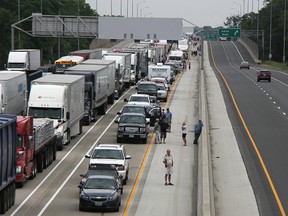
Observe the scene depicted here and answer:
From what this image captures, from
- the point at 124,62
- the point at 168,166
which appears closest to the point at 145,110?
the point at 168,166

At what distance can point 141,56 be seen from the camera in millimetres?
101375

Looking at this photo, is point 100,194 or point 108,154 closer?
point 100,194

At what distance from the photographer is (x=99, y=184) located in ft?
102

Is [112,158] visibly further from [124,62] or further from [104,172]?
[124,62]

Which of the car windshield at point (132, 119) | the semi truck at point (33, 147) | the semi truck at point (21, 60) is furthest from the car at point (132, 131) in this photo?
the semi truck at point (21, 60)

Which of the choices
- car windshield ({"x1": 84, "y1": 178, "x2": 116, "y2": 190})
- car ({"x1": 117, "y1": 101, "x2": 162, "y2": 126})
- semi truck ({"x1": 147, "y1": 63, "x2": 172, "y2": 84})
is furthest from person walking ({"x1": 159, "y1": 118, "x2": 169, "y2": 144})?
semi truck ({"x1": 147, "y1": 63, "x2": 172, "y2": 84})

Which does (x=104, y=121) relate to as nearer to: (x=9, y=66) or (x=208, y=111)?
(x=208, y=111)

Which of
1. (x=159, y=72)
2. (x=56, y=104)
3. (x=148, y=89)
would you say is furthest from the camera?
(x=159, y=72)

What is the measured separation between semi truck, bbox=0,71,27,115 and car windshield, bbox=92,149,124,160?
1098 centimetres

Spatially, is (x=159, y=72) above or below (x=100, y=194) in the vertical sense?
above

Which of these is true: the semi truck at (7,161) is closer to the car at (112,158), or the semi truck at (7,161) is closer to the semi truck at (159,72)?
the car at (112,158)

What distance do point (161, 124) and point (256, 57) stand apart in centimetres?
13302

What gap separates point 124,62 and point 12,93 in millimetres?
31045

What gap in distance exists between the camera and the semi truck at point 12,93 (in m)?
48.4
